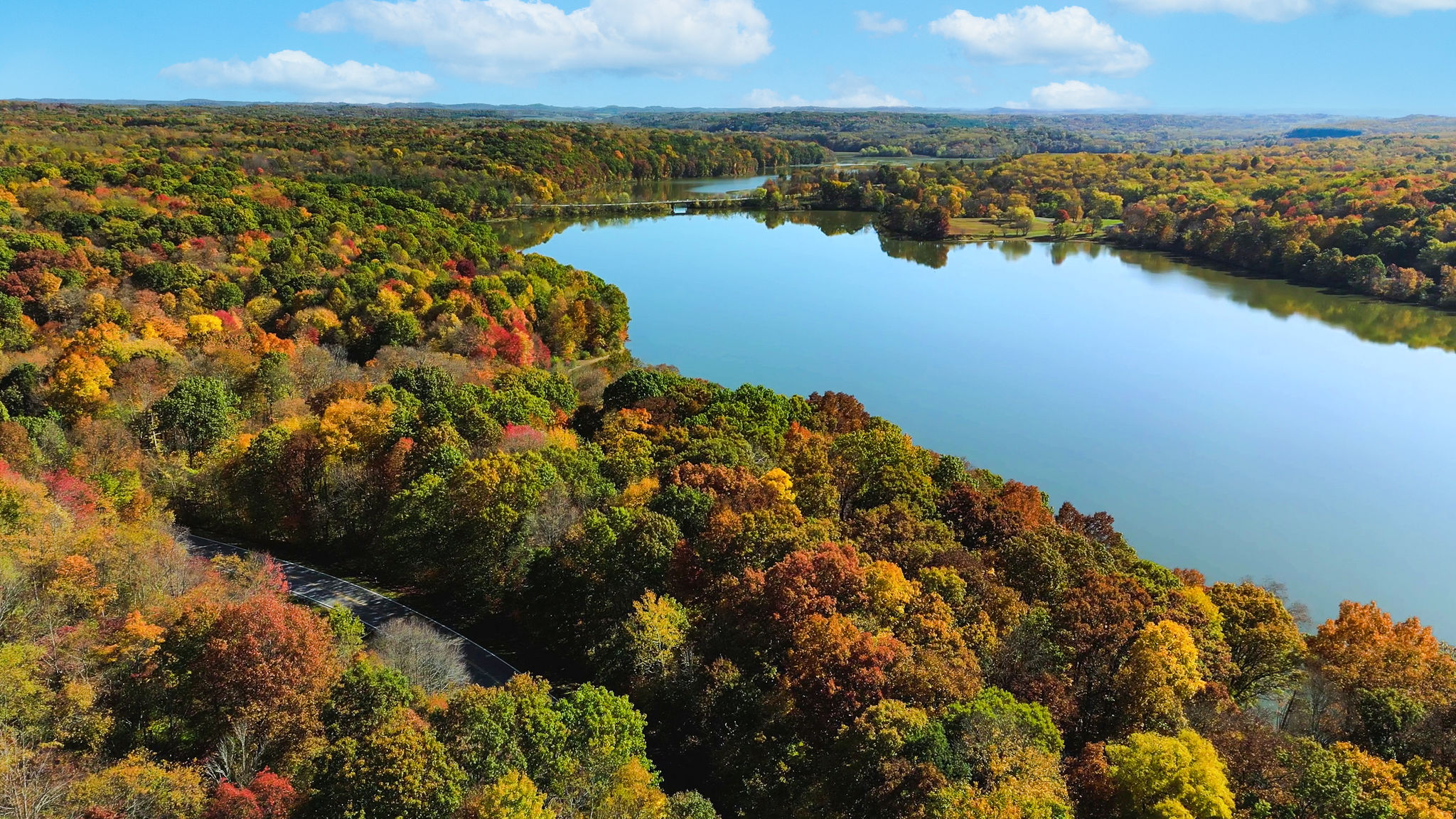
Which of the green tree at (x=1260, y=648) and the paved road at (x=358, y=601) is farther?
the paved road at (x=358, y=601)

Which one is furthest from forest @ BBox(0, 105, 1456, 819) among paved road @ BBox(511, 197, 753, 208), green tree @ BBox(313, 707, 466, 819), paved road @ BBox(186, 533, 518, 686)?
paved road @ BBox(511, 197, 753, 208)

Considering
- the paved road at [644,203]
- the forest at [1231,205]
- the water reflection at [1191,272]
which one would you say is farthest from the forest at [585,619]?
the paved road at [644,203]

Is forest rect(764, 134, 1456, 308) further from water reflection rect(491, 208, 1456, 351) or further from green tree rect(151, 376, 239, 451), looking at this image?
green tree rect(151, 376, 239, 451)

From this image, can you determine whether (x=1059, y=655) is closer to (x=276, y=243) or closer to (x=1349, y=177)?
(x=276, y=243)

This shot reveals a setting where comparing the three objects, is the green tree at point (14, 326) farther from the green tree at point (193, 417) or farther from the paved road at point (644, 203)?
the paved road at point (644, 203)

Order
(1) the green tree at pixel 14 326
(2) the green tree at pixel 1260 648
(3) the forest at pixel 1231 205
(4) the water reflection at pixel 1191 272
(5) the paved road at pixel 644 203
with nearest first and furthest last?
1. (2) the green tree at pixel 1260 648
2. (1) the green tree at pixel 14 326
3. (4) the water reflection at pixel 1191 272
4. (3) the forest at pixel 1231 205
5. (5) the paved road at pixel 644 203

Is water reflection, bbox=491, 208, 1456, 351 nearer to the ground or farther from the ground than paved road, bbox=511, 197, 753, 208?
nearer to the ground
